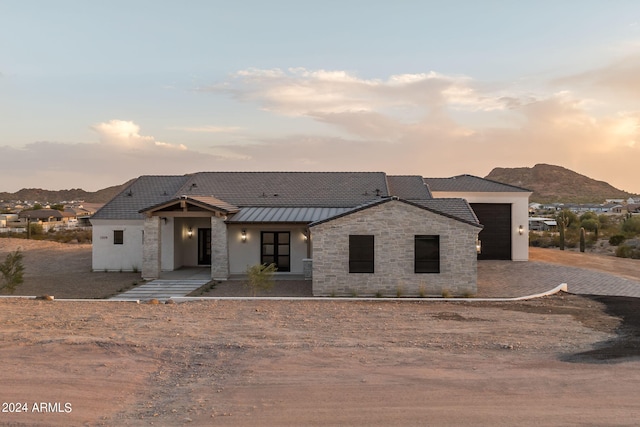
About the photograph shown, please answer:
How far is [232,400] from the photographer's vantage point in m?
7.14

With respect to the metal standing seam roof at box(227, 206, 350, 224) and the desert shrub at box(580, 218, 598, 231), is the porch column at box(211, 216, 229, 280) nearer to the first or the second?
the metal standing seam roof at box(227, 206, 350, 224)

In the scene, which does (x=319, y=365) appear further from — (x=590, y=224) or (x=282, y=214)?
(x=590, y=224)

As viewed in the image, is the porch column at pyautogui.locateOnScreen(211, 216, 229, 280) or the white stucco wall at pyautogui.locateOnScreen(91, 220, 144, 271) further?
the white stucco wall at pyautogui.locateOnScreen(91, 220, 144, 271)

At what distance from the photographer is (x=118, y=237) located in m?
23.5

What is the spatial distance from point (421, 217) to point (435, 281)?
2.30 metres

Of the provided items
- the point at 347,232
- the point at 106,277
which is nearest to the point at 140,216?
the point at 106,277

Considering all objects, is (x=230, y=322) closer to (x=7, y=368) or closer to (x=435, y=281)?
(x=7, y=368)

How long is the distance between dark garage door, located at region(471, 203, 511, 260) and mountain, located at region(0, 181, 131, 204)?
15294 cm

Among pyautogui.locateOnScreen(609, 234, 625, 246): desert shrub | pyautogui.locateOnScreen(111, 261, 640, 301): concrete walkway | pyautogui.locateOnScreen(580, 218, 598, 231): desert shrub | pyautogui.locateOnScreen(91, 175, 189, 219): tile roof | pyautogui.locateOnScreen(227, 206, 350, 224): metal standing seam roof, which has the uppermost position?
pyautogui.locateOnScreen(91, 175, 189, 219): tile roof

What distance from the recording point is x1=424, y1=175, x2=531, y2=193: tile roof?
1029 inches

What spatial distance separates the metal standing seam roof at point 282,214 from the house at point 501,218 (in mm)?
8073

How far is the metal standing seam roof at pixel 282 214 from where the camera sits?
20.8m

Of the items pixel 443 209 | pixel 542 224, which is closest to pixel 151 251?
pixel 443 209

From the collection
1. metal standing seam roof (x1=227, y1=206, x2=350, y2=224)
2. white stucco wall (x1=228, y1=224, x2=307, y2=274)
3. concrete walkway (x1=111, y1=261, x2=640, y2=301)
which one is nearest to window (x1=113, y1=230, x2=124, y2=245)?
concrete walkway (x1=111, y1=261, x2=640, y2=301)
